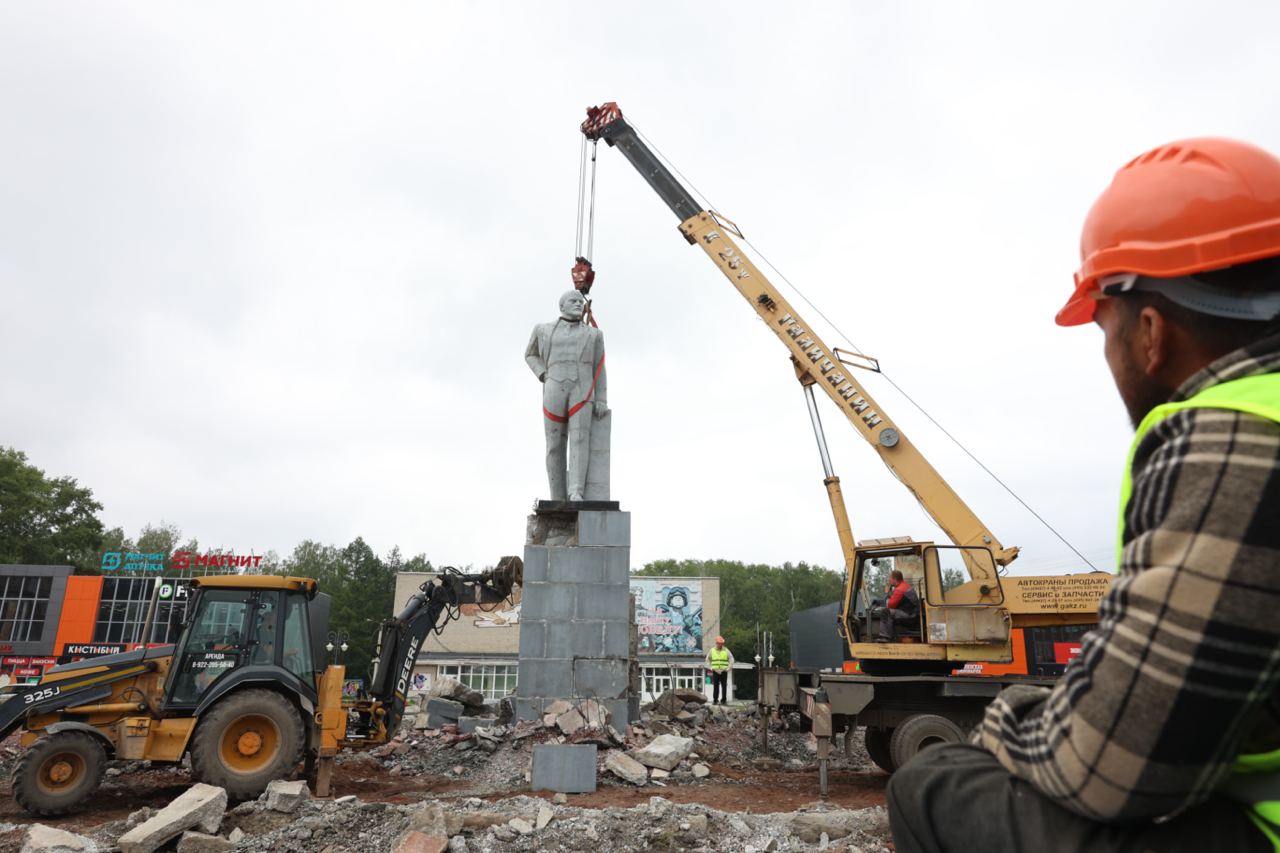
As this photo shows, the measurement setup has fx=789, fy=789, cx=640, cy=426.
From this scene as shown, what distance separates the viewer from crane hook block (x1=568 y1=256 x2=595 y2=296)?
1229 centimetres

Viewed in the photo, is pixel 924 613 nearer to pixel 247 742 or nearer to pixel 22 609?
pixel 247 742

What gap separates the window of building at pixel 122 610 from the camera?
39.2 metres

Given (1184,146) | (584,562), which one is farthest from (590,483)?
(1184,146)

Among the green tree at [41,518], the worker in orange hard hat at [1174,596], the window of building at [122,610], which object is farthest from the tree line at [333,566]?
the worker in orange hard hat at [1174,596]

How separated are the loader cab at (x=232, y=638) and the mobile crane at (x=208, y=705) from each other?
0.01m

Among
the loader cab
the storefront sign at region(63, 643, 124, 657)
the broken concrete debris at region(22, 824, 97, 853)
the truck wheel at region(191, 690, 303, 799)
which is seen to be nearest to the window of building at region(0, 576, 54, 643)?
the storefront sign at region(63, 643, 124, 657)

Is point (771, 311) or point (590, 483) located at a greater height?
point (771, 311)

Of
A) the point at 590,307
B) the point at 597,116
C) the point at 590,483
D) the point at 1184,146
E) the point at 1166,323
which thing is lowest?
the point at 1166,323

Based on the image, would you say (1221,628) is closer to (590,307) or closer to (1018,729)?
(1018,729)

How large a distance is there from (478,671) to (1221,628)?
44759 millimetres

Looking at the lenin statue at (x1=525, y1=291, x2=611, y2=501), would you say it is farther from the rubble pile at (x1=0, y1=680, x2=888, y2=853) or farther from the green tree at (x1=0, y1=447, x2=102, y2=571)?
the green tree at (x1=0, y1=447, x2=102, y2=571)

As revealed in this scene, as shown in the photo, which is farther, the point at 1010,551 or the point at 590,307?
the point at 590,307

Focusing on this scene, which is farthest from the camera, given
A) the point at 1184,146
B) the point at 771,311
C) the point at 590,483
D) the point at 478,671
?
the point at 478,671

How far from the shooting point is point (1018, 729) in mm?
1214
